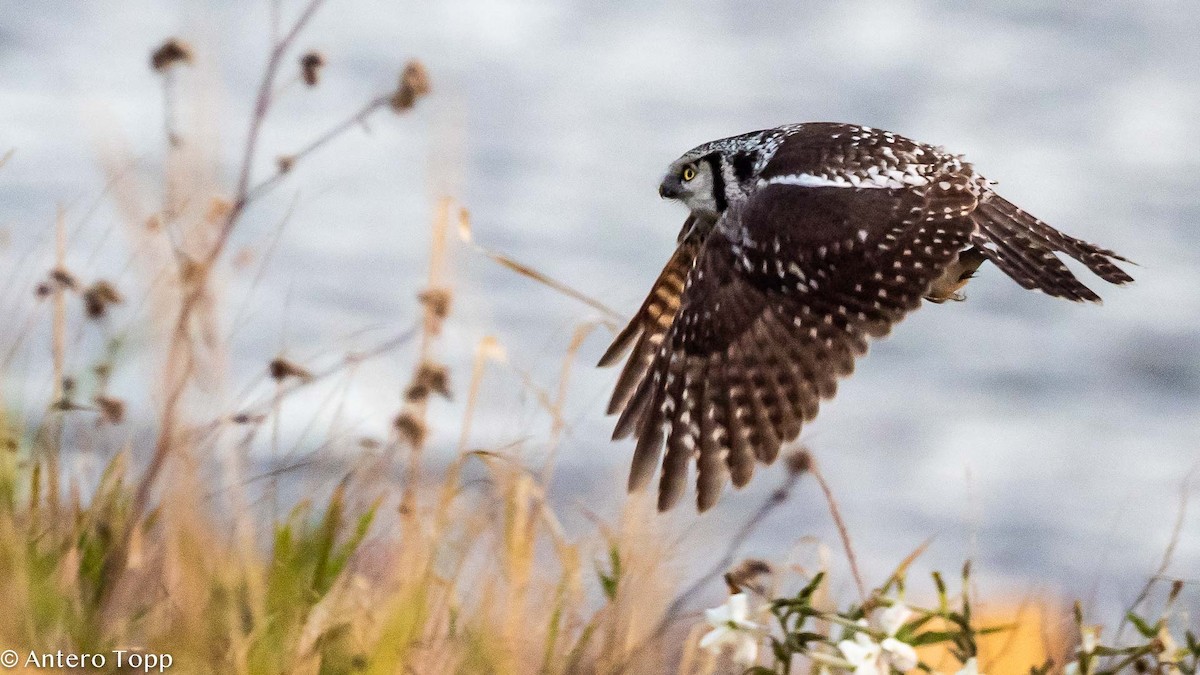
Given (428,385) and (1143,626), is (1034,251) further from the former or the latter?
(428,385)

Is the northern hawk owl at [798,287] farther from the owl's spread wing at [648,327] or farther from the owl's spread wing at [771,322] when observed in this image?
the owl's spread wing at [648,327]

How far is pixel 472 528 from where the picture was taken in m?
3.22

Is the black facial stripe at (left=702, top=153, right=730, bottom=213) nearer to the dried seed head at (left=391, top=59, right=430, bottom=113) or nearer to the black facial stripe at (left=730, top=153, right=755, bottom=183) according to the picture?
the black facial stripe at (left=730, top=153, right=755, bottom=183)

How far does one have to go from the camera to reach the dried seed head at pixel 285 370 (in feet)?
9.89

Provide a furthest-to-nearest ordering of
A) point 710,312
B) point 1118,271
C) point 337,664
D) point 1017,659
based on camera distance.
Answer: point 1017,659, point 1118,271, point 710,312, point 337,664

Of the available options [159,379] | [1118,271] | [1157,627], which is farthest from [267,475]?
[1118,271]

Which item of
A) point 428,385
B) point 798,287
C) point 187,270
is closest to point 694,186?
point 798,287

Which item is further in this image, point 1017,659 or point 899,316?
point 1017,659

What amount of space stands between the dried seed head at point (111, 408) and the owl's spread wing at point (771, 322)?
131 cm

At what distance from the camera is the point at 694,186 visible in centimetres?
444

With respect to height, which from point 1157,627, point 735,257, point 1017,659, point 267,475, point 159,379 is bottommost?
point 1017,659

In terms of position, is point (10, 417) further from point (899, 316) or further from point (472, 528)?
point (899, 316)

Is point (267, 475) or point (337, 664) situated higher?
point (267, 475)

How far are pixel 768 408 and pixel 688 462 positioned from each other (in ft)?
0.85
